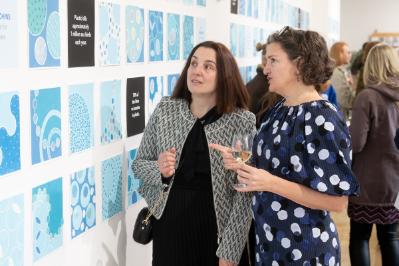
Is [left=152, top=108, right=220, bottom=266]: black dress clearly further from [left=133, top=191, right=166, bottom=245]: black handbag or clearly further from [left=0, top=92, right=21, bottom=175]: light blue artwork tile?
[left=0, top=92, right=21, bottom=175]: light blue artwork tile

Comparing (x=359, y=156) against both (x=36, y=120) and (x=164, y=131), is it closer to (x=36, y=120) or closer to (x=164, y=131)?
(x=164, y=131)

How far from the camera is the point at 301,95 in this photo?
2465mm

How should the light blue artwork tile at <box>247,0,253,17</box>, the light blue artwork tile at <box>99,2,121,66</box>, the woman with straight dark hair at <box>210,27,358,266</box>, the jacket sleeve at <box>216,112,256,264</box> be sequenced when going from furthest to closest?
the light blue artwork tile at <box>247,0,253,17</box>, the light blue artwork tile at <box>99,2,121,66</box>, the jacket sleeve at <box>216,112,256,264</box>, the woman with straight dark hair at <box>210,27,358,266</box>

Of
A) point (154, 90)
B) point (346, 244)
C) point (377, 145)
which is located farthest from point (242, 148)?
point (346, 244)

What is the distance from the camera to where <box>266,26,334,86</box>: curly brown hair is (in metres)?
2.44

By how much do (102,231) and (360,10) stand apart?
1315cm

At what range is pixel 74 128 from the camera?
2602mm

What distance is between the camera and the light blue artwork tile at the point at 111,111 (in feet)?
9.48

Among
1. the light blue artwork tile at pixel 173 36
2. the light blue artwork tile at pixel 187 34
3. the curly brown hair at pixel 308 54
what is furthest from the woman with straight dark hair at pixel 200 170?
the light blue artwork tile at pixel 187 34

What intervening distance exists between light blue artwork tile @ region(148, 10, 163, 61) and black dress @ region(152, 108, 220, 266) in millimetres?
736

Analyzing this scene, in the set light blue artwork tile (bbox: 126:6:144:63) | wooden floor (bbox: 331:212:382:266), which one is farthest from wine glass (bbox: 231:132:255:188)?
wooden floor (bbox: 331:212:382:266)

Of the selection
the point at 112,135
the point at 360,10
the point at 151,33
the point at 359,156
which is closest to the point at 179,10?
the point at 151,33

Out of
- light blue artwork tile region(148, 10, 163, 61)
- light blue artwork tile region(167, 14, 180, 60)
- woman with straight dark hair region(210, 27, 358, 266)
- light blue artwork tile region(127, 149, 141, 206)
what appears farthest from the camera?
light blue artwork tile region(167, 14, 180, 60)

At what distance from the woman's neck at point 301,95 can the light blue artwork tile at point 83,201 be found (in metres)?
0.91
